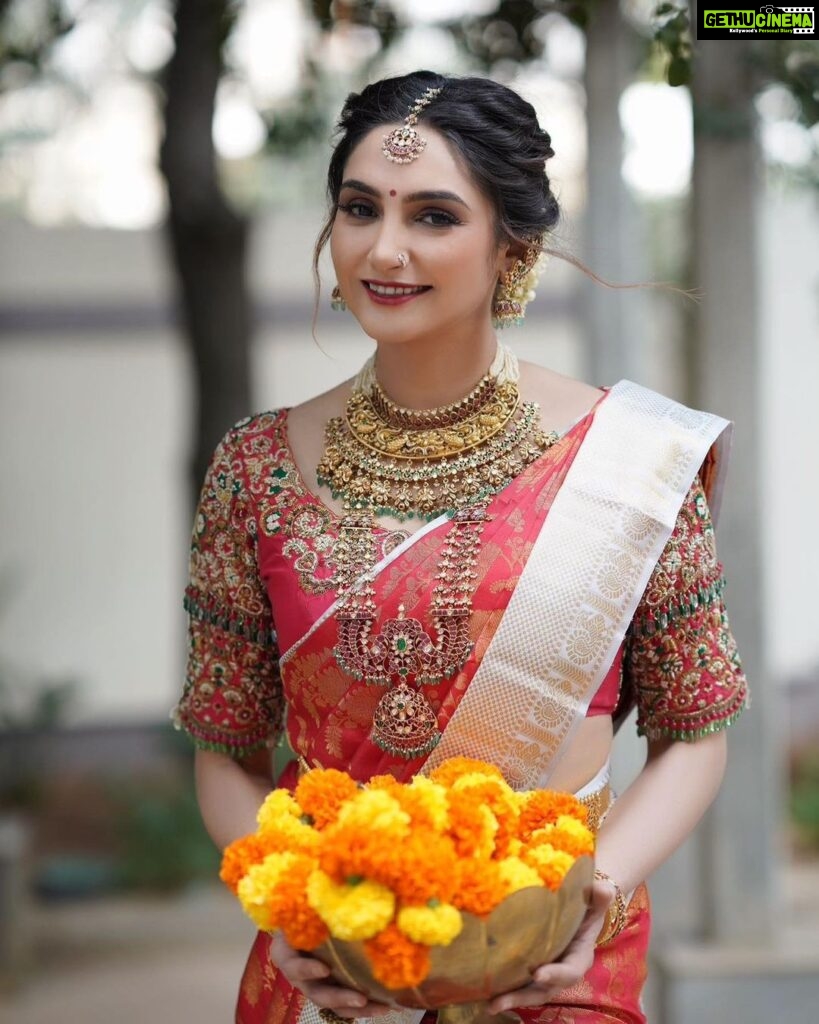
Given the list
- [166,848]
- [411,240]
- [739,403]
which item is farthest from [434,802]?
[166,848]

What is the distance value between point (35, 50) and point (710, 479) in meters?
2.32

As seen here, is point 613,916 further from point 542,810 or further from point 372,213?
point 372,213

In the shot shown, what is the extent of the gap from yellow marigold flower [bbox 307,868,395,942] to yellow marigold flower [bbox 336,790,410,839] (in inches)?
2.3

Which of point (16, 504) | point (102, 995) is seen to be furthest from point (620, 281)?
point (16, 504)

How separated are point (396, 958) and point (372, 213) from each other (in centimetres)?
97

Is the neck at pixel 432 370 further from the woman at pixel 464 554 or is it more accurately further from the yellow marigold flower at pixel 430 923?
the yellow marigold flower at pixel 430 923

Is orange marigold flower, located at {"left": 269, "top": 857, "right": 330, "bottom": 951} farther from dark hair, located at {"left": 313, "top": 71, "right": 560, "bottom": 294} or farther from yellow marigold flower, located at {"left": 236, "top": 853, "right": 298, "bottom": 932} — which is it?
dark hair, located at {"left": 313, "top": 71, "right": 560, "bottom": 294}

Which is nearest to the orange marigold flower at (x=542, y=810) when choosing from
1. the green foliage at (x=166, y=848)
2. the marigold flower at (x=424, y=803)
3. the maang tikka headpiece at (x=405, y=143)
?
the marigold flower at (x=424, y=803)

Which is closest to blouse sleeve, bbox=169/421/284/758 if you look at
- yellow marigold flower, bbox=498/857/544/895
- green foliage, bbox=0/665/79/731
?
yellow marigold flower, bbox=498/857/544/895

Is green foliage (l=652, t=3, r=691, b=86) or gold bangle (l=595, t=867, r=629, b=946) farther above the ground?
green foliage (l=652, t=3, r=691, b=86)

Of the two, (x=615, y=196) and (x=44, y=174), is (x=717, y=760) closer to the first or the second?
(x=615, y=196)

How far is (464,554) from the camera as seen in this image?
2033 mm

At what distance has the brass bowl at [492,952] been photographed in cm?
160

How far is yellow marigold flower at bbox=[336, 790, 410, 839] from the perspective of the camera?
5.13 ft
